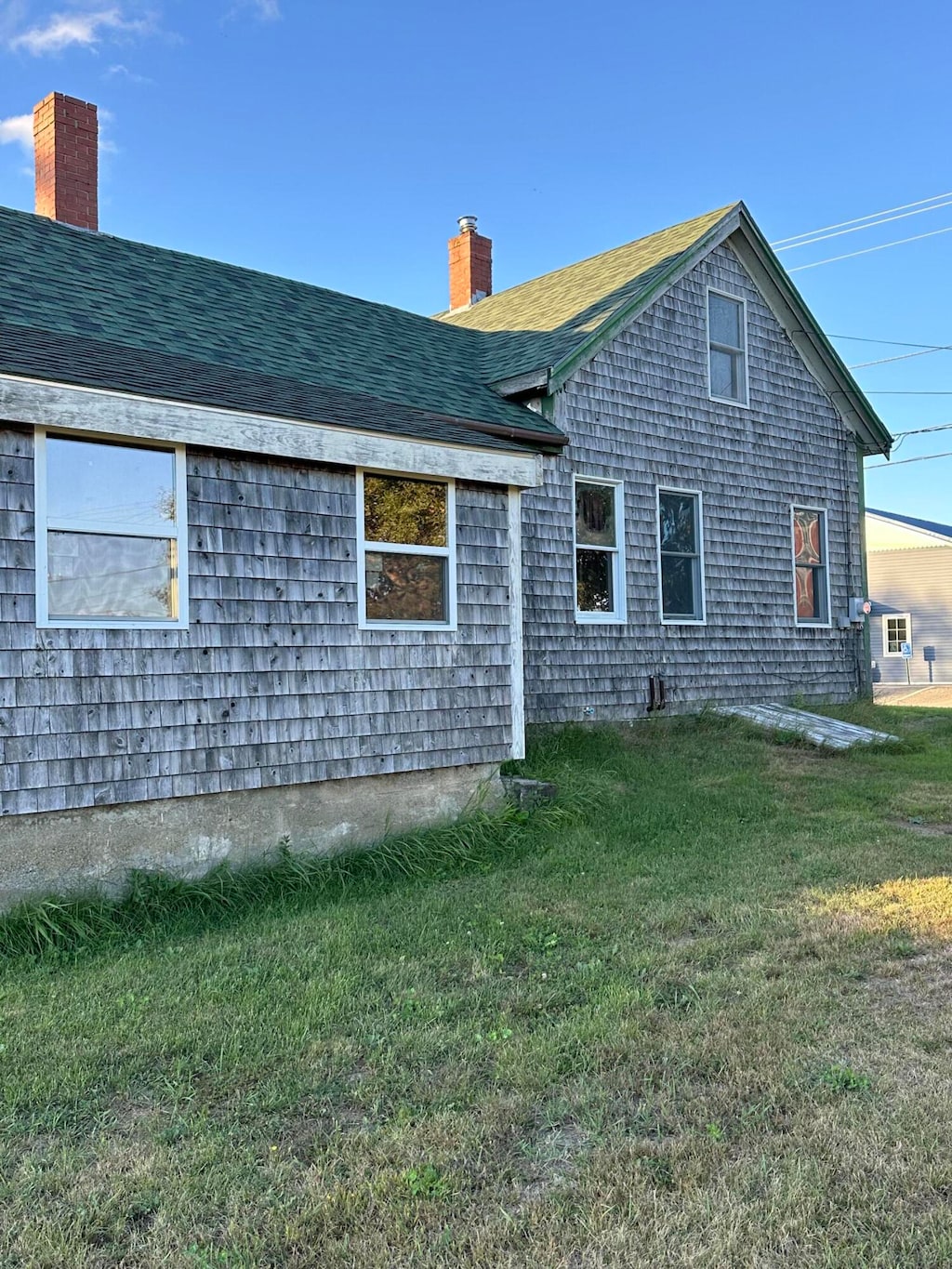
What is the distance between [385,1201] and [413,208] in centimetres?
2045

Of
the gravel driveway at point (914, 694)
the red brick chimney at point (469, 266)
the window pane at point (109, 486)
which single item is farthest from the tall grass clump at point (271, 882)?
the gravel driveway at point (914, 694)

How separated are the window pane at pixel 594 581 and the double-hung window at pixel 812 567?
4140 millimetres

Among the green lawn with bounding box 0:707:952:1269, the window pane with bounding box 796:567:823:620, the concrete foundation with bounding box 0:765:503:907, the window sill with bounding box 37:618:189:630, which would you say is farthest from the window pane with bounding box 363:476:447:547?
the window pane with bounding box 796:567:823:620

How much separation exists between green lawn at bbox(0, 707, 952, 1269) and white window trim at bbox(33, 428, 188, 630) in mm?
1883

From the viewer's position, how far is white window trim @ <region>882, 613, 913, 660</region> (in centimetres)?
3250

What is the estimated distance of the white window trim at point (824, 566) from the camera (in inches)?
562

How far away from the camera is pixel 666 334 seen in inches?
495

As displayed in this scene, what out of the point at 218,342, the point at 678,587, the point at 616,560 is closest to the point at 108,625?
the point at 218,342

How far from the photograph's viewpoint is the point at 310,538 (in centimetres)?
716

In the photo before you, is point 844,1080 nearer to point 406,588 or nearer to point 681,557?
point 406,588

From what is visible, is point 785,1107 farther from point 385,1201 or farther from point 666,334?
point 666,334

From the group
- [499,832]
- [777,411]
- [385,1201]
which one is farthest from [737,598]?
[385,1201]

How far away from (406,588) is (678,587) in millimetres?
5715

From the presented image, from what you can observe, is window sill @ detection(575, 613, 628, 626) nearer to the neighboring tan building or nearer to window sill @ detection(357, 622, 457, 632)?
A: window sill @ detection(357, 622, 457, 632)
